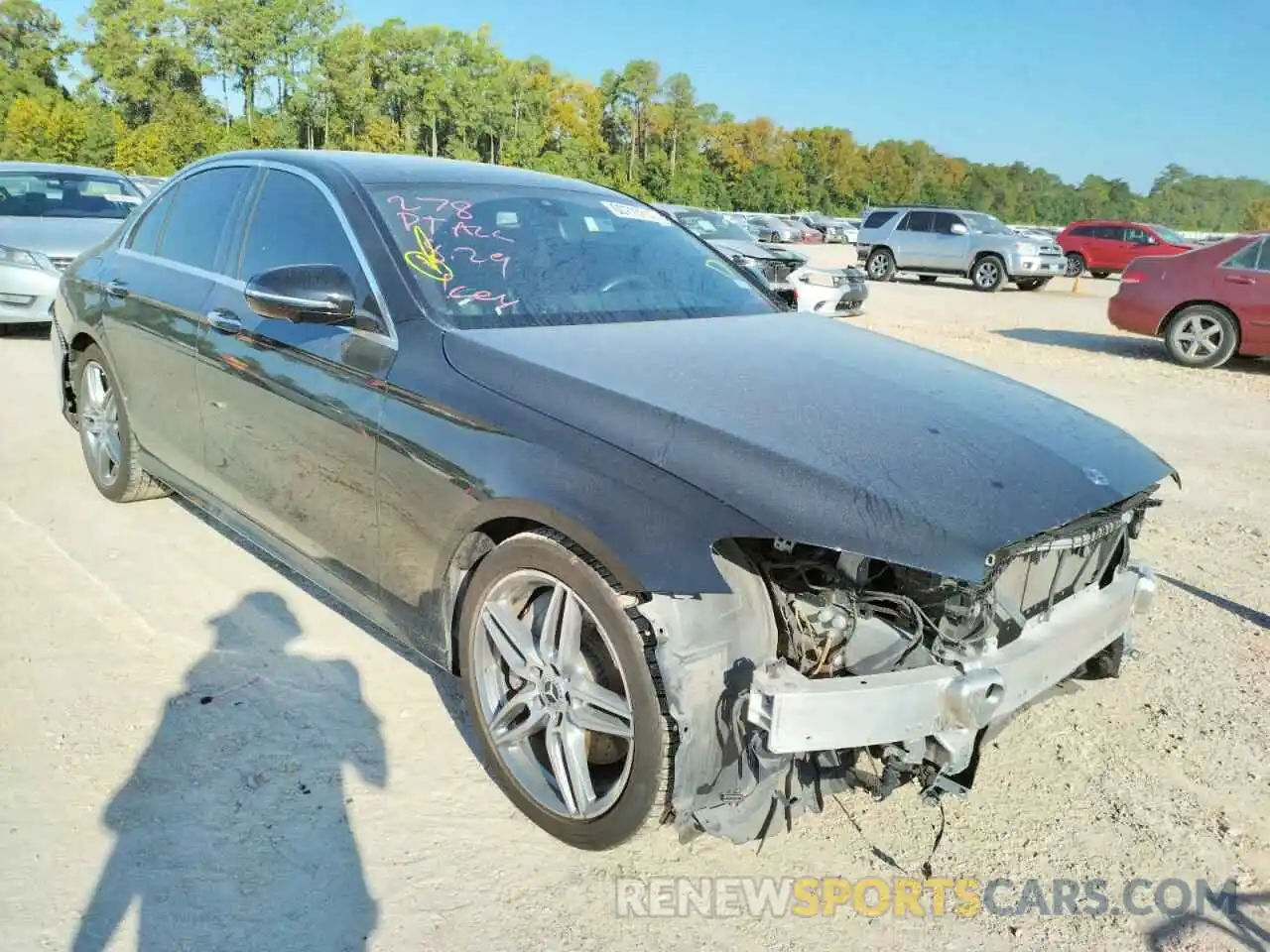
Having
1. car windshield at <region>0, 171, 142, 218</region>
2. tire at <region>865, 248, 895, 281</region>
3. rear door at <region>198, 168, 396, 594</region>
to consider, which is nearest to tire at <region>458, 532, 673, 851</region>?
rear door at <region>198, 168, 396, 594</region>

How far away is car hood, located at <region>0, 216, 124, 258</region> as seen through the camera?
360 inches

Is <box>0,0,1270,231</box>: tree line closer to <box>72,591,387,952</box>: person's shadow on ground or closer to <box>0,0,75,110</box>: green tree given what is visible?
<box>0,0,75,110</box>: green tree

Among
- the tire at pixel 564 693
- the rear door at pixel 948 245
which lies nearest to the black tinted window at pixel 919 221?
the rear door at pixel 948 245

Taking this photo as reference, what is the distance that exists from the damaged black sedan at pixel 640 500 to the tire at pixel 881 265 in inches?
830

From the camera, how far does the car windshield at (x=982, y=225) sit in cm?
2181

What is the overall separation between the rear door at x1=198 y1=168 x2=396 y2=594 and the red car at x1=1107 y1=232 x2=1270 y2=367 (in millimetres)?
10372

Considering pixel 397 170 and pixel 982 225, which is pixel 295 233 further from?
pixel 982 225

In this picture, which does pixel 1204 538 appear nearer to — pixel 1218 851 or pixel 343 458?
pixel 1218 851

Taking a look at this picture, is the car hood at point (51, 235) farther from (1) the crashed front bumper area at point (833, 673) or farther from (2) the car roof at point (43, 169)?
(1) the crashed front bumper area at point (833, 673)

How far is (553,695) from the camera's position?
2.51m

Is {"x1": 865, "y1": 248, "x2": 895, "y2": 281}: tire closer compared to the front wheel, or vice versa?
the front wheel

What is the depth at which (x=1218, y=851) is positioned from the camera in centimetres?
261

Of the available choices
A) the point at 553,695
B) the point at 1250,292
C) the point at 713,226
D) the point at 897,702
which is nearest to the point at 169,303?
the point at 553,695

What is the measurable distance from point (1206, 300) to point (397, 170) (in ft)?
33.4
